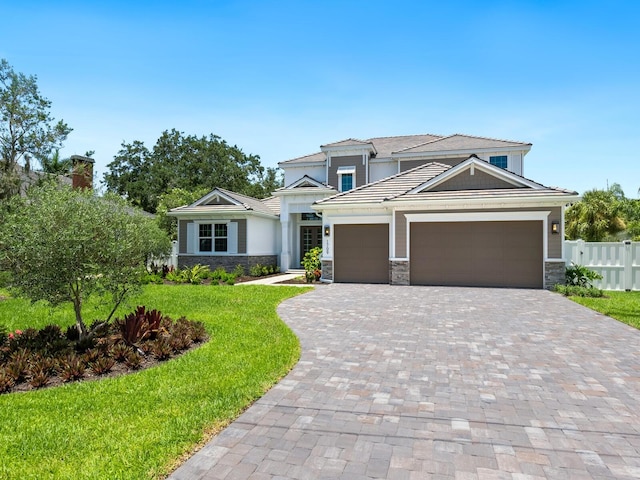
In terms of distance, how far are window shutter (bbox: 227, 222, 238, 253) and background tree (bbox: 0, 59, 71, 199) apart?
813 centimetres

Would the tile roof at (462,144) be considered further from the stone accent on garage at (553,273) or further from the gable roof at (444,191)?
the stone accent on garage at (553,273)

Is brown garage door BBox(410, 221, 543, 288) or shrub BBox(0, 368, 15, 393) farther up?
brown garage door BBox(410, 221, 543, 288)

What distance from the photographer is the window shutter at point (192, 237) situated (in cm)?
2094

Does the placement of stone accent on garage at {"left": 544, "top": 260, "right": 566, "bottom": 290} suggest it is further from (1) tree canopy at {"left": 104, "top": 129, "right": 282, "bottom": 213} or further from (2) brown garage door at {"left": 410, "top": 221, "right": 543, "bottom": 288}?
(1) tree canopy at {"left": 104, "top": 129, "right": 282, "bottom": 213}

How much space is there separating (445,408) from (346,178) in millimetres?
19306

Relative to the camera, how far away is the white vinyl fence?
13.8 m

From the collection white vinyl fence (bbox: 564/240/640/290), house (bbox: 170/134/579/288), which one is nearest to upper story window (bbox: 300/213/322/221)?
house (bbox: 170/134/579/288)

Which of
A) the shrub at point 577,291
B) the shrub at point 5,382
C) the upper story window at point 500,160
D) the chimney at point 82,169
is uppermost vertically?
the upper story window at point 500,160

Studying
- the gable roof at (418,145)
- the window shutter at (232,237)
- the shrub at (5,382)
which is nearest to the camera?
the shrub at (5,382)

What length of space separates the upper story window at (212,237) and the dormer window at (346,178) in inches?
274

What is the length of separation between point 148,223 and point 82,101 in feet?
32.3

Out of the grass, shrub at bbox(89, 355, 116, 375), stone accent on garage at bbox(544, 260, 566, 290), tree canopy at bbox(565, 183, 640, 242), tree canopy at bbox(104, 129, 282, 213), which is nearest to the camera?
the grass

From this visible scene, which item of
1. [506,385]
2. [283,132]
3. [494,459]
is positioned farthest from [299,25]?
[283,132]

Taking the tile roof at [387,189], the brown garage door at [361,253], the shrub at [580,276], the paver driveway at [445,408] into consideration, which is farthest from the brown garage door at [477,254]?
the paver driveway at [445,408]
